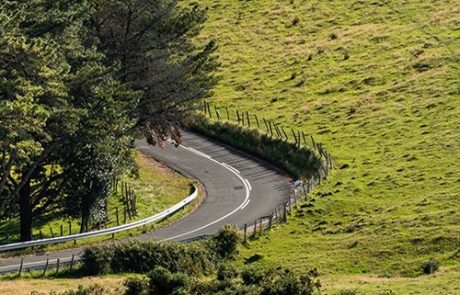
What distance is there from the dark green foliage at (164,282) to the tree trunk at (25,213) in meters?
18.8

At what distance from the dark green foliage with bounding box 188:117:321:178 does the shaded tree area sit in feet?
26.5

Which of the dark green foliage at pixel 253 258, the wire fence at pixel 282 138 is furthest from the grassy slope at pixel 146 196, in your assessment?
the dark green foliage at pixel 253 258

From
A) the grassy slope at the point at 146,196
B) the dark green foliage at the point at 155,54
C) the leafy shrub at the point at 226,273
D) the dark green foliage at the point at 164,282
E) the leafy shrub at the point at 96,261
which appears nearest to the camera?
the dark green foliage at the point at 164,282

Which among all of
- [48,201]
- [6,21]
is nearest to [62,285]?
[6,21]

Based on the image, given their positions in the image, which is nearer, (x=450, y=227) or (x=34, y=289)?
(x=34, y=289)

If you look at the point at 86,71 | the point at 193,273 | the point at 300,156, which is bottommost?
the point at 193,273

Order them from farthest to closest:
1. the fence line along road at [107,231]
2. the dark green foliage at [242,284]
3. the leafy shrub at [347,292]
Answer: the fence line along road at [107,231], the dark green foliage at [242,284], the leafy shrub at [347,292]

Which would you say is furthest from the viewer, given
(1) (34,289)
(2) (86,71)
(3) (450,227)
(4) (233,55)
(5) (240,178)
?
(4) (233,55)

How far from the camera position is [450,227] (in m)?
50.9

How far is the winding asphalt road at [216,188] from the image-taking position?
5888cm

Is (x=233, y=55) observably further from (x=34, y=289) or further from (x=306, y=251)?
(x=34, y=289)

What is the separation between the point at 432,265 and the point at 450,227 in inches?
230

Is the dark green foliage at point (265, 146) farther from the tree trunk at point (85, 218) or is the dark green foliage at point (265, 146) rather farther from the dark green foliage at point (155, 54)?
the tree trunk at point (85, 218)

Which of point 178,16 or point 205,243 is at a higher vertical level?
point 178,16
